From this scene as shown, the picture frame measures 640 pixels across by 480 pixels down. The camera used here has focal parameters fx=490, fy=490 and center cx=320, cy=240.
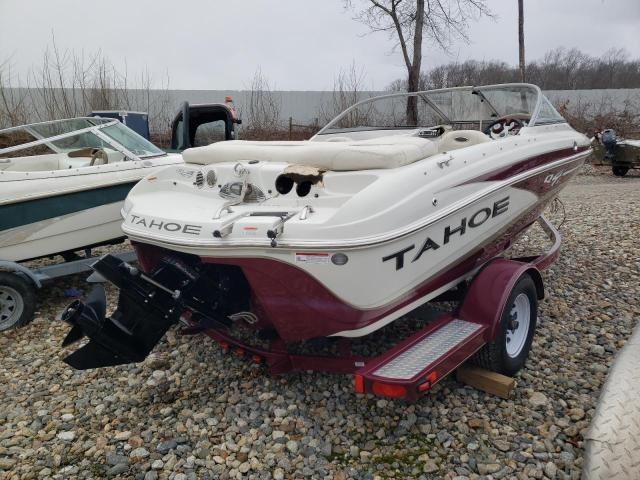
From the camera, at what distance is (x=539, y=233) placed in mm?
6164

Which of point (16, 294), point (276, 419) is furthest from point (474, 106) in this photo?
point (16, 294)

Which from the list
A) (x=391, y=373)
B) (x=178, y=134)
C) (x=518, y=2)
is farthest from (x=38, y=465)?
(x=518, y=2)

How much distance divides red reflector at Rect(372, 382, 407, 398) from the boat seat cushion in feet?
3.63

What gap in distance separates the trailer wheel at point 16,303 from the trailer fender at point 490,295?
3.39 metres

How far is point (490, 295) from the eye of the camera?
2.84 meters

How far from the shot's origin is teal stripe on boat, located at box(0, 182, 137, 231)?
4.16 metres

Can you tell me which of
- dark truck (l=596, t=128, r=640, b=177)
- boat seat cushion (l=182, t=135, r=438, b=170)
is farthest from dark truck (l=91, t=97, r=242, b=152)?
dark truck (l=596, t=128, r=640, b=177)

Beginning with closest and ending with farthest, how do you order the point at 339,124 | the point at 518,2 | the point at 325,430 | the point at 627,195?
the point at 325,430 < the point at 339,124 < the point at 627,195 < the point at 518,2

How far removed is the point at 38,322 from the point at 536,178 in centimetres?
413

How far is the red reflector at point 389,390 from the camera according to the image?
220 centimetres

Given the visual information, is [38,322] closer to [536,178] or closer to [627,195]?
[536,178]

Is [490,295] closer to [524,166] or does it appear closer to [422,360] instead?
[422,360]

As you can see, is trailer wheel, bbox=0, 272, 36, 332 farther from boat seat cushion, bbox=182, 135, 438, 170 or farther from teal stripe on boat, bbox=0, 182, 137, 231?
boat seat cushion, bbox=182, 135, 438, 170

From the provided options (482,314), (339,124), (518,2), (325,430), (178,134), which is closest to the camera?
(325,430)
